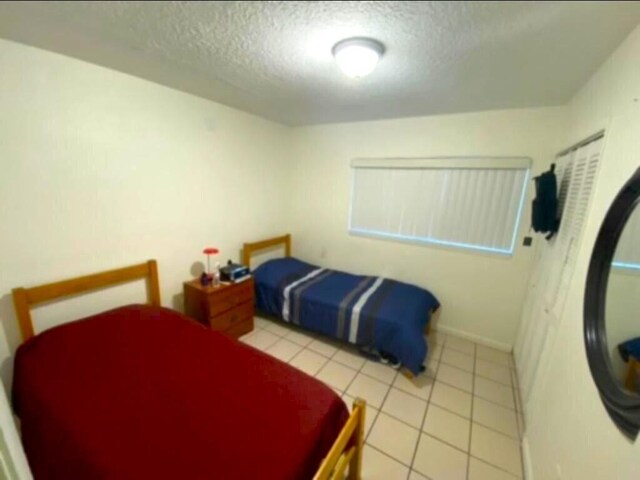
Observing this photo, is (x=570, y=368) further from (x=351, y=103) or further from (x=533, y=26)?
(x=351, y=103)

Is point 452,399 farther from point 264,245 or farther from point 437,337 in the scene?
point 264,245

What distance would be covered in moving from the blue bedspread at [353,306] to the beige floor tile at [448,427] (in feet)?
1.03

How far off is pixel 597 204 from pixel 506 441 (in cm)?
154

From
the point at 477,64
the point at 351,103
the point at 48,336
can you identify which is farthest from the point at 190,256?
the point at 477,64

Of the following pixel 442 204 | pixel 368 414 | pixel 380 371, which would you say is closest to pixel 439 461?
pixel 368 414

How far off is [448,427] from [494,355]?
1145mm

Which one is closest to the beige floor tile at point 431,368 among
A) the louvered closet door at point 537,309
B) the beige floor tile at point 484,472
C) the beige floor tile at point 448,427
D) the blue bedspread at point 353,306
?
the blue bedspread at point 353,306

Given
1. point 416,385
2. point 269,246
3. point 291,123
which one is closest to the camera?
point 416,385

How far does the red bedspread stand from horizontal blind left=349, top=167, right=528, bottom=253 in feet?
6.83

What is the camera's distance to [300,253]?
3826mm

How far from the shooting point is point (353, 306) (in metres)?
2.49

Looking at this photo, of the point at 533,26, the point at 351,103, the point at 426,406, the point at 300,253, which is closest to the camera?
the point at 533,26

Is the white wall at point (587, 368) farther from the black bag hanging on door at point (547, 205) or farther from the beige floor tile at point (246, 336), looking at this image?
the beige floor tile at point (246, 336)

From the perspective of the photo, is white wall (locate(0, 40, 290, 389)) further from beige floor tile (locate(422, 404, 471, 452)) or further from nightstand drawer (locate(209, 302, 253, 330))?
beige floor tile (locate(422, 404, 471, 452))
